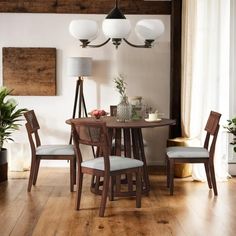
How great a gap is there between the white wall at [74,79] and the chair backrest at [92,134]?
224 cm

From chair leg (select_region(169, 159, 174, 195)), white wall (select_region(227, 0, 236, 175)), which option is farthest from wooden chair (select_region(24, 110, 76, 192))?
white wall (select_region(227, 0, 236, 175))

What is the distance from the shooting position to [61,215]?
4586mm

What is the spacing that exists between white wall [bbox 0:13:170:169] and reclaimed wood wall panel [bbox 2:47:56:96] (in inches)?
3.6

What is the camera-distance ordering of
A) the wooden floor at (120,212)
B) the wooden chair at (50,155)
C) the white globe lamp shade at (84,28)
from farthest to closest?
the wooden chair at (50,155)
the white globe lamp shade at (84,28)
the wooden floor at (120,212)

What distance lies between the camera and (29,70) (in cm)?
691

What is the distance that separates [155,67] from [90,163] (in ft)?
8.77

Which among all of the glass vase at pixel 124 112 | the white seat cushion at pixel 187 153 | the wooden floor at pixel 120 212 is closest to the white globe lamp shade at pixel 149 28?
the glass vase at pixel 124 112

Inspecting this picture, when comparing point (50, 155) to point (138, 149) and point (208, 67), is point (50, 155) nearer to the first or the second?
point (138, 149)

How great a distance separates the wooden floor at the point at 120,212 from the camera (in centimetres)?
416

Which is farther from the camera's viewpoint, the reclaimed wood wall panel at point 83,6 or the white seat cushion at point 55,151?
the reclaimed wood wall panel at point 83,6

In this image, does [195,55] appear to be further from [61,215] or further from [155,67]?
[61,215]

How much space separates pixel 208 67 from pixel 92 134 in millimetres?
2035

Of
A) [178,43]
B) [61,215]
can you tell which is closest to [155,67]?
[178,43]

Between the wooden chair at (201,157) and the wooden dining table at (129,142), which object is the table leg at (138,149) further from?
the wooden chair at (201,157)
